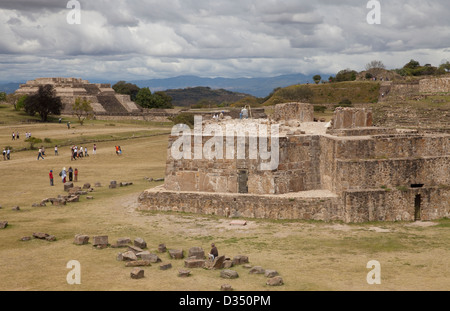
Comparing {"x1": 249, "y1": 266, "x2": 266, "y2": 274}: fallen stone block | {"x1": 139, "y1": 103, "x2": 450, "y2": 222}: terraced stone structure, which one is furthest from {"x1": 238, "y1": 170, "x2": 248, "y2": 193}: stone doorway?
{"x1": 249, "y1": 266, "x2": 266, "y2": 274}: fallen stone block

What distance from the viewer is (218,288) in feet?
39.9

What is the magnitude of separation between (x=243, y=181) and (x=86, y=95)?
67.5m

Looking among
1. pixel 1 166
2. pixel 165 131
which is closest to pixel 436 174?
pixel 1 166

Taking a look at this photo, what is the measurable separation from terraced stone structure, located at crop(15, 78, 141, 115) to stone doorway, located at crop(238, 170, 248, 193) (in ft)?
190

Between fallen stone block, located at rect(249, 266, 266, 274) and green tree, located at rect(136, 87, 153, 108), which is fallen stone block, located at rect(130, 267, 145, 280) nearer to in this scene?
fallen stone block, located at rect(249, 266, 266, 274)

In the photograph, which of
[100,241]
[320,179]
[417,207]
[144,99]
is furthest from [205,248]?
[144,99]

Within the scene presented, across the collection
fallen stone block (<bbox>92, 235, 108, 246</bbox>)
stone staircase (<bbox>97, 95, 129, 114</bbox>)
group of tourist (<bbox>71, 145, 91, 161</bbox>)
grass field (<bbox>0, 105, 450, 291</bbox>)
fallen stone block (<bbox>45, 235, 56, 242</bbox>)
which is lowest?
grass field (<bbox>0, 105, 450, 291</bbox>)

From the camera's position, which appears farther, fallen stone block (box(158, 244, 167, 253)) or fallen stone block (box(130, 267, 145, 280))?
fallen stone block (box(158, 244, 167, 253))

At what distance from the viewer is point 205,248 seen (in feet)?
51.6

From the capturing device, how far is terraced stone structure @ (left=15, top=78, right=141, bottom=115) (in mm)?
79438

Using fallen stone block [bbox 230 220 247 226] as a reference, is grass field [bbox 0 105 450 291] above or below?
below

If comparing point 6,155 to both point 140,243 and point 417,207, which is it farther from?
point 417,207

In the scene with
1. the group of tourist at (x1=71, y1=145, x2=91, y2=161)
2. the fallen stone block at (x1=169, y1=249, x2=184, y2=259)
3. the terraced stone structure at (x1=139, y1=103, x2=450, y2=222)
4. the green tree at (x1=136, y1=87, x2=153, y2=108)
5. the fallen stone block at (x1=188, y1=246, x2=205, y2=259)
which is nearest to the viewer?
the fallen stone block at (x1=188, y1=246, x2=205, y2=259)
